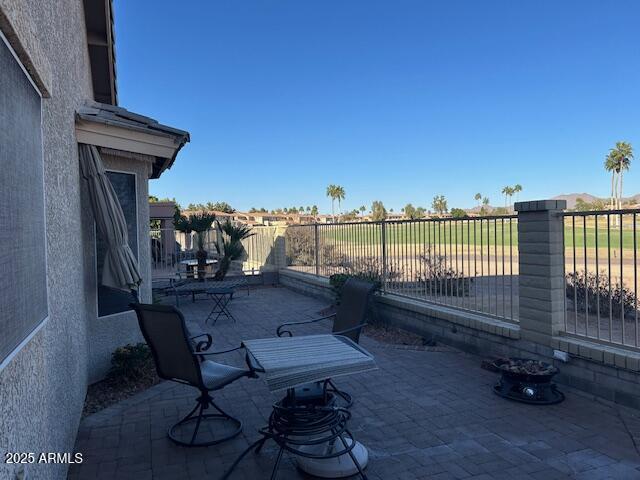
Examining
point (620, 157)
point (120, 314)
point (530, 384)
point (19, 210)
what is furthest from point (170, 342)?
point (620, 157)

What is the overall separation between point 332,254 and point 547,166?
242ft

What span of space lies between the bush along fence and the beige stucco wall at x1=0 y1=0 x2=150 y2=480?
157 inches

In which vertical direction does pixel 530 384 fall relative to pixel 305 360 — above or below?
below

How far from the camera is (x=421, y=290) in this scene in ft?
23.2

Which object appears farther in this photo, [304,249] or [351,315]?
[304,249]

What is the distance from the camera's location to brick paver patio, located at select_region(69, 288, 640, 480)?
3182 mm

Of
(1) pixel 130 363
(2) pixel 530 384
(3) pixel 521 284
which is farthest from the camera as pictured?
(3) pixel 521 284

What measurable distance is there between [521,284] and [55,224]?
181 inches

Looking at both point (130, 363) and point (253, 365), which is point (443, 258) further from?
point (130, 363)

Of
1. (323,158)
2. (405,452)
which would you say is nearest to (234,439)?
(405,452)

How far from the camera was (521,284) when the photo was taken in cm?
510

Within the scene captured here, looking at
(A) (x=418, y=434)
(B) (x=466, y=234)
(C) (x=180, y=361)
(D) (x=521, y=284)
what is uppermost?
(B) (x=466, y=234)

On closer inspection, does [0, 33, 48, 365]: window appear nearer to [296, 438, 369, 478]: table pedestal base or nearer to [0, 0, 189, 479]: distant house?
[0, 0, 189, 479]: distant house

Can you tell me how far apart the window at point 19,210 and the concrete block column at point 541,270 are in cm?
453
